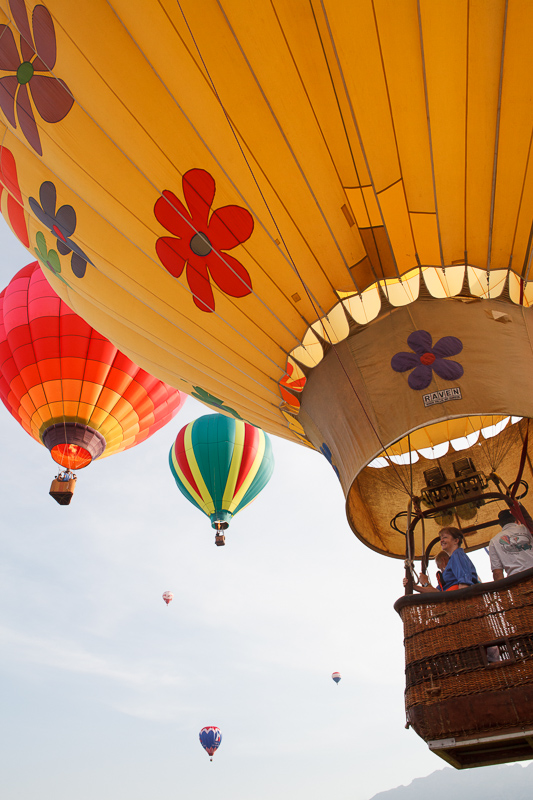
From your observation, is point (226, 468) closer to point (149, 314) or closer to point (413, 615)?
point (149, 314)

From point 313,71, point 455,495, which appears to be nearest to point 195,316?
point 313,71

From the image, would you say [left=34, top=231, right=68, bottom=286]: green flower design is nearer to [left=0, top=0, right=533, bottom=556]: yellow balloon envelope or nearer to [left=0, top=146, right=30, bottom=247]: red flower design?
[left=0, top=146, right=30, bottom=247]: red flower design

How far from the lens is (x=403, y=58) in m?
2.29

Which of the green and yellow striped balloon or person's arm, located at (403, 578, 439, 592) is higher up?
the green and yellow striped balloon

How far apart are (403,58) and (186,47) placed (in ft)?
2.96

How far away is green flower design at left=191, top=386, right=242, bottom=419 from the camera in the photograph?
404 centimetres

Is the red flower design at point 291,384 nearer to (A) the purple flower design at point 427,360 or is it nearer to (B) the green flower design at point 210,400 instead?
(A) the purple flower design at point 427,360

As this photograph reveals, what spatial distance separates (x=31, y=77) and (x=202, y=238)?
1147 millimetres

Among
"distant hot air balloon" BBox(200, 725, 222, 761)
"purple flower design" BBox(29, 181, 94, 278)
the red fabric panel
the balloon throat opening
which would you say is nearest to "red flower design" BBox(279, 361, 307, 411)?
"purple flower design" BBox(29, 181, 94, 278)

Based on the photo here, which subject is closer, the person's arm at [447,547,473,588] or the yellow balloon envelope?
the yellow balloon envelope

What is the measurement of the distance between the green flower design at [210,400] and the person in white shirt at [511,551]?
6.80ft

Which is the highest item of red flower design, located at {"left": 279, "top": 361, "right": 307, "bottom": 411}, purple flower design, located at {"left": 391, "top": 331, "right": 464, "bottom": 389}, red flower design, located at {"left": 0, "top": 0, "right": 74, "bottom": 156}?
red flower design, located at {"left": 0, "top": 0, "right": 74, "bottom": 156}

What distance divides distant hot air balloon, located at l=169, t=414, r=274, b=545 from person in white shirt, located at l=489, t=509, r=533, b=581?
8.51 metres

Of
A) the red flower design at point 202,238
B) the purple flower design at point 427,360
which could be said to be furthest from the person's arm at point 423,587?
the red flower design at point 202,238
